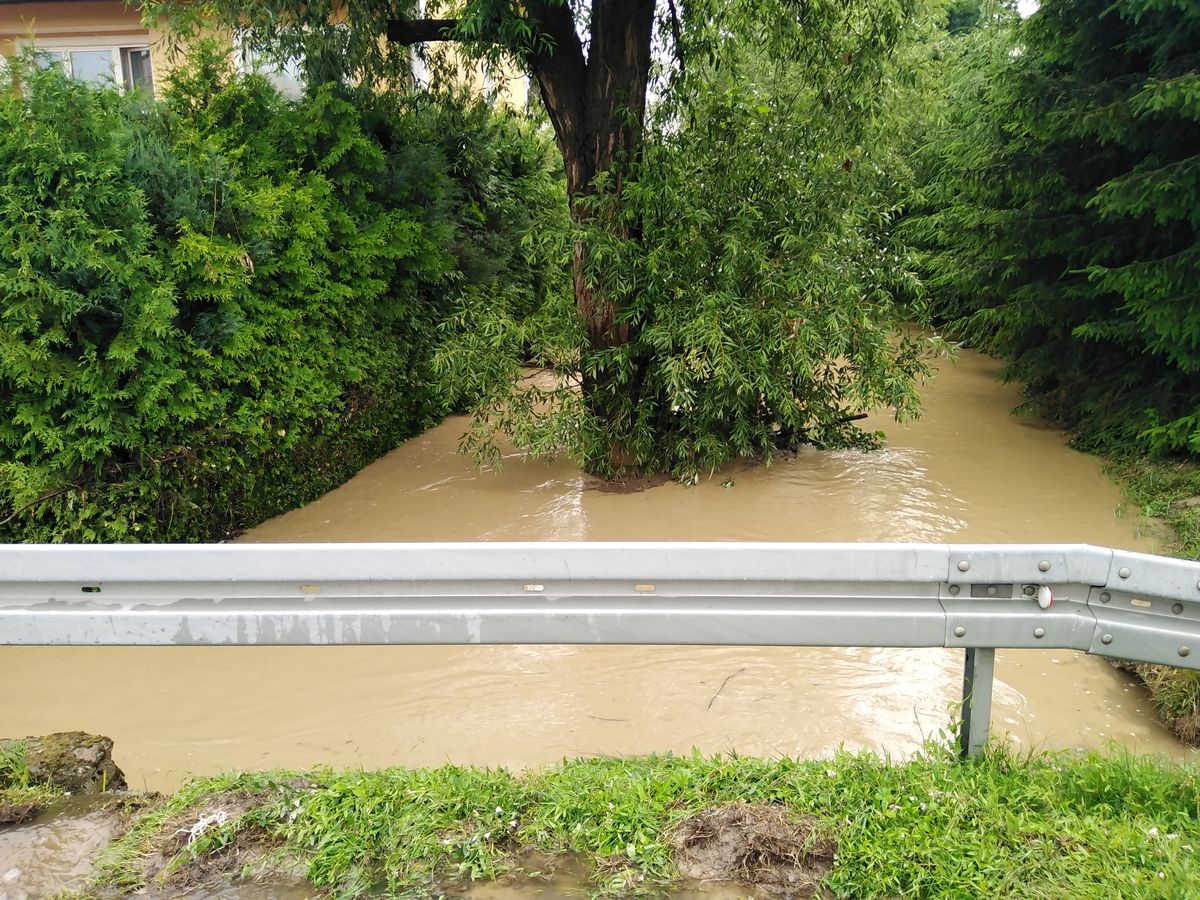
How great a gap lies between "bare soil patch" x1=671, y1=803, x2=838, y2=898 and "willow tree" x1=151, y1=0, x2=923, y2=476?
607 centimetres

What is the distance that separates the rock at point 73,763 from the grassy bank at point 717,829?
440 millimetres

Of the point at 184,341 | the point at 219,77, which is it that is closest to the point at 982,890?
the point at 184,341

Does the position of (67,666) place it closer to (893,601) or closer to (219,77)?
(893,601)

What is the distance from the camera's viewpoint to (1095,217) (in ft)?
33.6

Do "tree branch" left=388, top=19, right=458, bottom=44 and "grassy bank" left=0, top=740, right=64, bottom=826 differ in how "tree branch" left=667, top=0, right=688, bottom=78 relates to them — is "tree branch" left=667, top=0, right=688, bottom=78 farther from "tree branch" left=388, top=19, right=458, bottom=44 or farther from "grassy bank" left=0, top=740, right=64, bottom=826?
"grassy bank" left=0, top=740, right=64, bottom=826

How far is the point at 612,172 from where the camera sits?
9156 millimetres

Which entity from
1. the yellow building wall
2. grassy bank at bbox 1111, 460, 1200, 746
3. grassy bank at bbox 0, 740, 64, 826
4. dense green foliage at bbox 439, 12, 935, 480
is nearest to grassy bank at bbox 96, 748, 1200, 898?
grassy bank at bbox 0, 740, 64, 826

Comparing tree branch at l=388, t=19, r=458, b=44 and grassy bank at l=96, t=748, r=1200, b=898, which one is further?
tree branch at l=388, t=19, r=458, b=44

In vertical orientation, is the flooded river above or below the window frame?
below

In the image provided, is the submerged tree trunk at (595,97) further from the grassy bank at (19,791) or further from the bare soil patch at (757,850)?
the bare soil patch at (757,850)

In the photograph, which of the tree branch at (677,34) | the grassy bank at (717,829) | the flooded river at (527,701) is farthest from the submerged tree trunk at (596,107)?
the grassy bank at (717,829)

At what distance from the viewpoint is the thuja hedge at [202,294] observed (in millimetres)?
6504

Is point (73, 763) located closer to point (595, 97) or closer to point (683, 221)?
point (683, 221)

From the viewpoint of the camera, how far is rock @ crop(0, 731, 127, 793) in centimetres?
315
